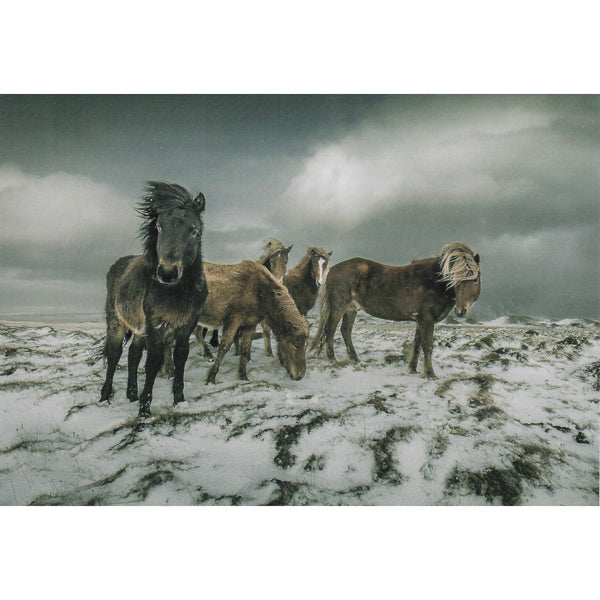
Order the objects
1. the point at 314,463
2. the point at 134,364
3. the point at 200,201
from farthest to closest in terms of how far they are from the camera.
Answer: the point at 134,364 → the point at 200,201 → the point at 314,463

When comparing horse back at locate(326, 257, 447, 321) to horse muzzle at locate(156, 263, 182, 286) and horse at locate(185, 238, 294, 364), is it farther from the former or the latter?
horse muzzle at locate(156, 263, 182, 286)

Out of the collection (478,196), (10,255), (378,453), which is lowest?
(378,453)

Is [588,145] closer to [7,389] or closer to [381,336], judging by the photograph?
[381,336]

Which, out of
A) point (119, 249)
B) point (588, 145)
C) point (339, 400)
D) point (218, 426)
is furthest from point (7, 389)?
point (588, 145)

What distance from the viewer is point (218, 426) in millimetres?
2959

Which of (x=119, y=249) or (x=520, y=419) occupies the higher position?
(x=119, y=249)

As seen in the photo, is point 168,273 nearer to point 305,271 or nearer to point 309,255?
point 309,255

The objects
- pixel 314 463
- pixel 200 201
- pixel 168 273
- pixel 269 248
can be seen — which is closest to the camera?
pixel 168 273

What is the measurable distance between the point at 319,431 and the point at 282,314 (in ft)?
4.62

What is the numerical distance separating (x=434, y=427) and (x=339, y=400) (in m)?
0.85

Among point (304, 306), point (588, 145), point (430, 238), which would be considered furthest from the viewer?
point (304, 306)

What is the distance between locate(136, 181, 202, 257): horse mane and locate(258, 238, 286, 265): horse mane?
1.12m

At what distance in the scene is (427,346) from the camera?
387 cm

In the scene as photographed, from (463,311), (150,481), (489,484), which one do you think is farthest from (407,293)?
(150,481)
